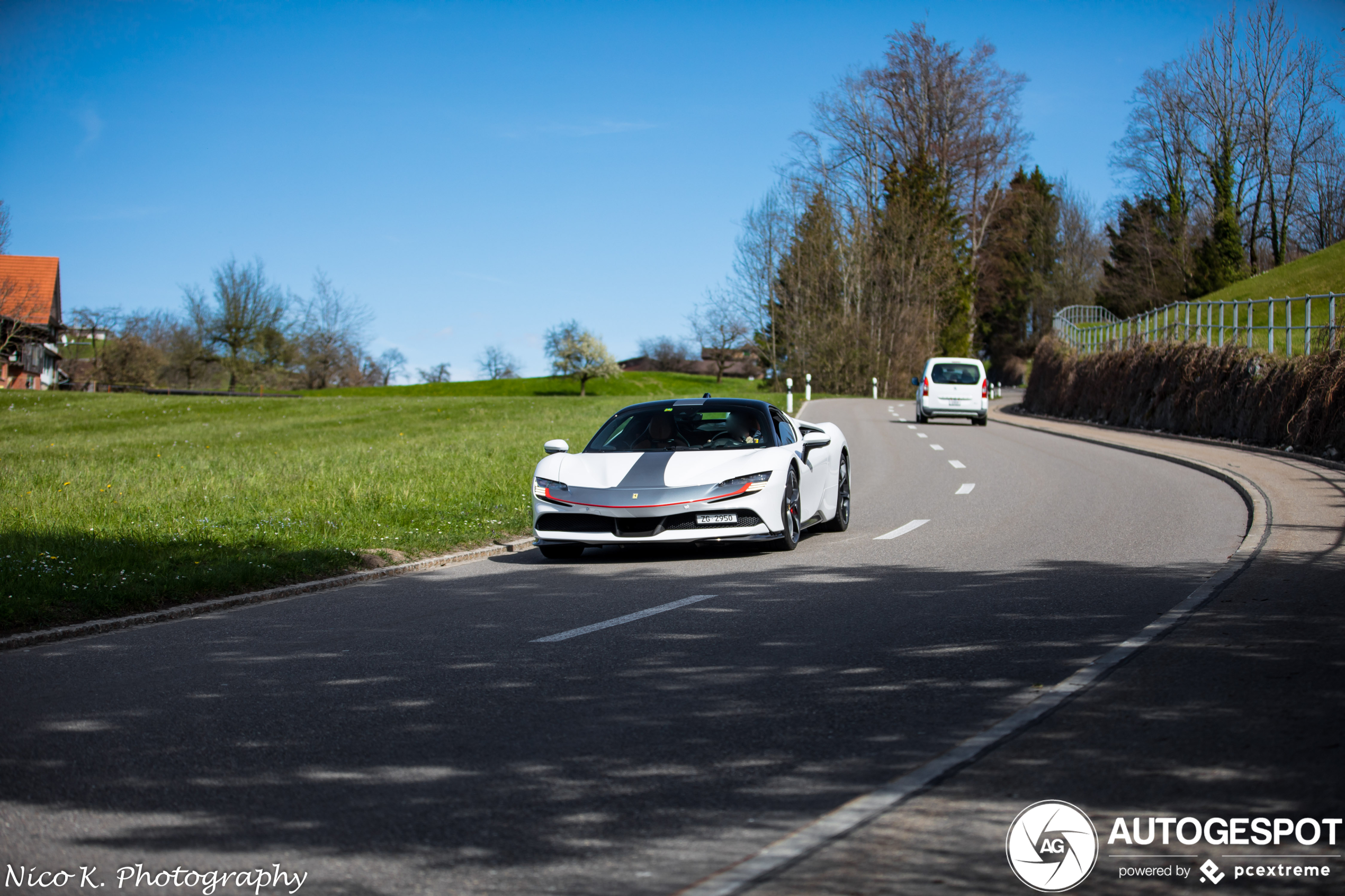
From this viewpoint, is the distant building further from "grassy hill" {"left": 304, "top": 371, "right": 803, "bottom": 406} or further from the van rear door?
the van rear door

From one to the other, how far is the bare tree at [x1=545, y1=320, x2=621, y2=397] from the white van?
80.9m

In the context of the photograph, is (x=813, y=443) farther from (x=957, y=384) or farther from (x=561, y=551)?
(x=957, y=384)

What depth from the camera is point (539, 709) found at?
522cm

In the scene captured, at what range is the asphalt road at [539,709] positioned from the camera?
3678 mm

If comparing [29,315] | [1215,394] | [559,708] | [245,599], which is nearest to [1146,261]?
[1215,394]

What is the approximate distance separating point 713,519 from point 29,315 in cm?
6663

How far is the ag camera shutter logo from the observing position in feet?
11.0

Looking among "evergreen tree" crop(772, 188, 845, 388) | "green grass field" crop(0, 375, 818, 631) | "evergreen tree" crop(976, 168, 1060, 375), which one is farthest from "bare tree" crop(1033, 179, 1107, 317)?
"green grass field" crop(0, 375, 818, 631)

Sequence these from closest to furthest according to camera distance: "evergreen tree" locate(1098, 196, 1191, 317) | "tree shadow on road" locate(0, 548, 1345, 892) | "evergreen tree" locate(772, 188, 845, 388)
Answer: "tree shadow on road" locate(0, 548, 1345, 892) → "evergreen tree" locate(772, 188, 845, 388) → "evergreen tree" locate(1098, 196, 1191, 317)

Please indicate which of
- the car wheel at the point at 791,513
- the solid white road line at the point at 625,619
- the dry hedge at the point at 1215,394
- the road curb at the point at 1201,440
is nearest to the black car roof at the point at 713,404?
the car wheel at the point at 791,513

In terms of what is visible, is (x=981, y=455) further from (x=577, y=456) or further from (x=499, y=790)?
(x=499, y=790)

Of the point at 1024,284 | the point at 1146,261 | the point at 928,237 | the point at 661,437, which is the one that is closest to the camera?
the point at 661,437

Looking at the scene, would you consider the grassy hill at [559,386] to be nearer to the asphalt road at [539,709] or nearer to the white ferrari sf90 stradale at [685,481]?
the white ferrari sf90 stradale at [685,481]

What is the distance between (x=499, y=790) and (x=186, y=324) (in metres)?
83.7
